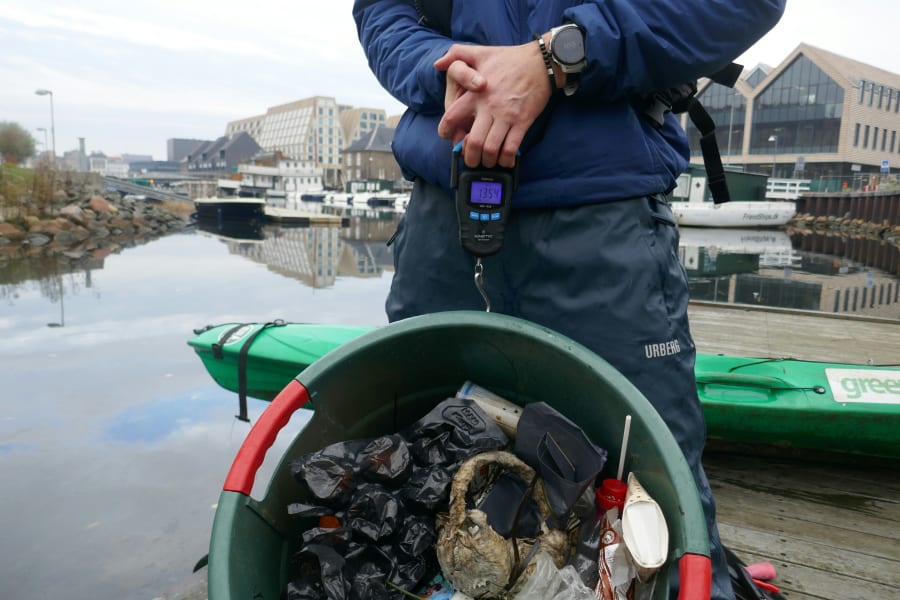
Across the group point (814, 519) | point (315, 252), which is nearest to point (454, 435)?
point (814, 519)

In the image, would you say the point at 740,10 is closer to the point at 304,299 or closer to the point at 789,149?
the point at 304,299

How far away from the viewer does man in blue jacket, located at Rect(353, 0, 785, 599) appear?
3.18ft

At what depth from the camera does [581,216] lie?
108cm

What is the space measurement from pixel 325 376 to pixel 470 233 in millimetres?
346

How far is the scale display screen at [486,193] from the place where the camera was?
1024mm

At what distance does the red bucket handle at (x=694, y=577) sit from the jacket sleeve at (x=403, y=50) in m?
0.84

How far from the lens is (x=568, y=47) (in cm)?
95

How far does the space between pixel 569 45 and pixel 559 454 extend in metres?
0.66

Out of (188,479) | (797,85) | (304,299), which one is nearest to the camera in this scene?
(188,479)

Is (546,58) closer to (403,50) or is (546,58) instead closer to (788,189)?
(403,50)

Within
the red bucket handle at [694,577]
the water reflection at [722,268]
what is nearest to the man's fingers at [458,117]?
the red bucket handle at [694,577]

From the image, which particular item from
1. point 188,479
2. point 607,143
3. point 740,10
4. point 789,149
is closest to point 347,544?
point 607,143

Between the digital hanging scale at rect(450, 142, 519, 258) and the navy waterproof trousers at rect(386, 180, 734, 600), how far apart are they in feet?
0.31

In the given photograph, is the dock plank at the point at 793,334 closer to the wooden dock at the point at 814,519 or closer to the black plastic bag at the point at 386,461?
the wooden dock at the point at 814,519
